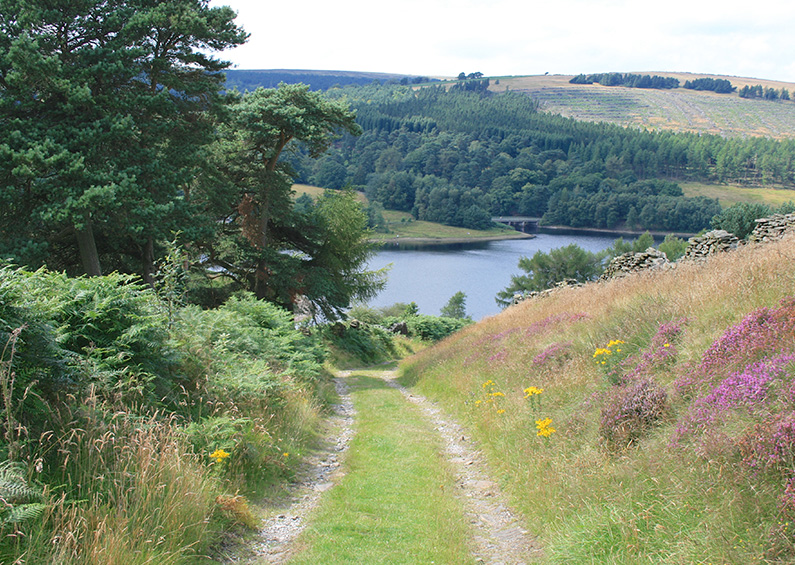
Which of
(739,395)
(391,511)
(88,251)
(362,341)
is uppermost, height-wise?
(739,395)

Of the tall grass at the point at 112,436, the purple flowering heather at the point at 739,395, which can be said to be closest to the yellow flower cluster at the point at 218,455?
the tall grass at the point at 112,436

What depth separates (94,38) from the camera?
16062mm

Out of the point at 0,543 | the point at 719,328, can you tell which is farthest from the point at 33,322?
the point at 719,328

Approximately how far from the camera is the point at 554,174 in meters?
177

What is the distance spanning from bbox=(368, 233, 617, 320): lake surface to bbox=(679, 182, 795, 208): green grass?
38.7 meters

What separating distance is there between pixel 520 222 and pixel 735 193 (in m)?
57.0

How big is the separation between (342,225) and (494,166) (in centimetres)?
16098

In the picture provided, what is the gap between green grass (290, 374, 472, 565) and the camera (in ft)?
15.2

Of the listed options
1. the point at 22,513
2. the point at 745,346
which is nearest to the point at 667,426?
the point at 745,346

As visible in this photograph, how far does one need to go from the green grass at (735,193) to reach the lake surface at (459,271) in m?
38.7

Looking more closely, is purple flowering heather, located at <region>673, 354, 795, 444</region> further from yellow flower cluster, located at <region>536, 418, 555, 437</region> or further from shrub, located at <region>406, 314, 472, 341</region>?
shrub, located at <region>406, 314, 472, 341</region>

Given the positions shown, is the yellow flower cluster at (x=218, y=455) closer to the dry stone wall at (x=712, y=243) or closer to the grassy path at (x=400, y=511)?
the grassy path at (x=400, y=511)

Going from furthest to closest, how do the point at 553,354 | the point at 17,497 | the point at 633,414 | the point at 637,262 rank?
the point at 637,262 → the point at 553,354 → the point at 633,414 → the point at 17,497

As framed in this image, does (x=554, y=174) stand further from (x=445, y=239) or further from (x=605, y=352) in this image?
(x=605, y=352)
